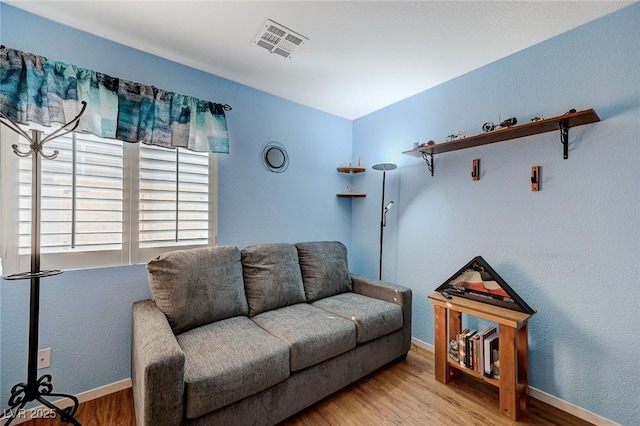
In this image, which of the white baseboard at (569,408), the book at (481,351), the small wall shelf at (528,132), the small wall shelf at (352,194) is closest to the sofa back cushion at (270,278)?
the small wall shelf at (352,194)

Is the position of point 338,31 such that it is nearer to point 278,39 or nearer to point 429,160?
point 278,39

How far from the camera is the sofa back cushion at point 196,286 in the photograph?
1.80 m

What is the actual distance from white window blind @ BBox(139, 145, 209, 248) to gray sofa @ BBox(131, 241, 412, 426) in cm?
32

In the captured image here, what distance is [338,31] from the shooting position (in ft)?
6.12

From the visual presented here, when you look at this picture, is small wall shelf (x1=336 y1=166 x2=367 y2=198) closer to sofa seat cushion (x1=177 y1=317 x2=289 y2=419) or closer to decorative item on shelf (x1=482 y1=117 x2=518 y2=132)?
decorative item on shelf (x1=482 y1=117 x2=518 y2=132)

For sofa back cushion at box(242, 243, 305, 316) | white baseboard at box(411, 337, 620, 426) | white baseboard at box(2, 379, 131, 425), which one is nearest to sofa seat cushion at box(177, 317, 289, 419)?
sofa back cushion at box(242, 243, 305, 316)

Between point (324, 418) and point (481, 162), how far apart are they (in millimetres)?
2219

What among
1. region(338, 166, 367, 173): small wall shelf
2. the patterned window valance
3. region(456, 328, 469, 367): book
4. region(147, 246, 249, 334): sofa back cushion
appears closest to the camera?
the patterned window valance

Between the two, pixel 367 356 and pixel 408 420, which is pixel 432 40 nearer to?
pixel 367 356

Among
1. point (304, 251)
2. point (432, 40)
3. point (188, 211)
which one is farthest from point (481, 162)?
point (188, 211)

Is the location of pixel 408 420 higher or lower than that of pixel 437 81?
lower

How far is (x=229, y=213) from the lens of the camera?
2.49m

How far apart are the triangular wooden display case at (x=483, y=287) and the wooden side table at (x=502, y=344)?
0.04 meters

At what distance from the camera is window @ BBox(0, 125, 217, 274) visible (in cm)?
166
